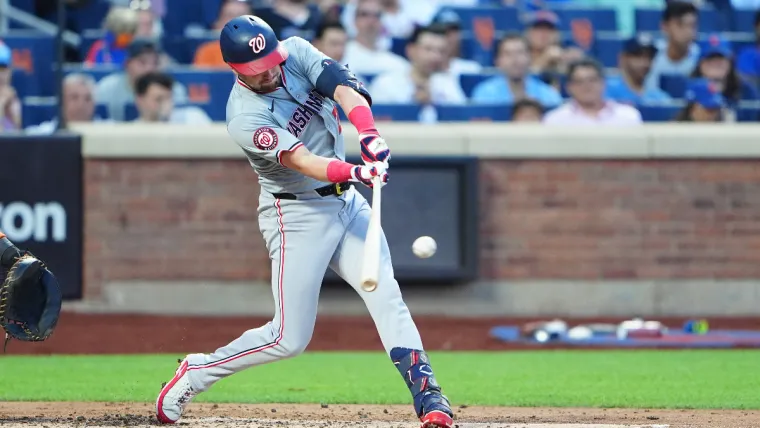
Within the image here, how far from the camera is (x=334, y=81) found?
5.28 metres

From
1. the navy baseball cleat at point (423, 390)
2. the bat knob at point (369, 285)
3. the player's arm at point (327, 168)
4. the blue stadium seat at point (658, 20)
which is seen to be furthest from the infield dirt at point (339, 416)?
the blue stadium seat at point (658, 20)

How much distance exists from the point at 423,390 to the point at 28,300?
6.03ft

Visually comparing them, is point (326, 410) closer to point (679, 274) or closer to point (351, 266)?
point (351, 266)

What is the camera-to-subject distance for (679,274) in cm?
1066

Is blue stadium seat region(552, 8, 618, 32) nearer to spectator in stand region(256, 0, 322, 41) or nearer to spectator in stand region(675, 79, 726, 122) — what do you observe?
spectator in stand region(675, 79, 726, 122)

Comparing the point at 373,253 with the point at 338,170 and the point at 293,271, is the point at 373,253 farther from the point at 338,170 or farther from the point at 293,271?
the point at 293,271

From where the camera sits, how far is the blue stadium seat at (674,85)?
39.0 feet

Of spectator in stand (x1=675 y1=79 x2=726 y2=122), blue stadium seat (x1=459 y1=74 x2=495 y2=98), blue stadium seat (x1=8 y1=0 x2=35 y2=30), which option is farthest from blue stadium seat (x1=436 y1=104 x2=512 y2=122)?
blue stadium seat (x1=8 y1=0 x2=35 y2=30)

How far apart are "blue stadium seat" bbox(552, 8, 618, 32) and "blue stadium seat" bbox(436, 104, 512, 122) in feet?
6.38

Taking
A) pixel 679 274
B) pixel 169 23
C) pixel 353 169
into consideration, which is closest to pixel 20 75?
pixel 169 23

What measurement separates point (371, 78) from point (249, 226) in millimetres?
1680

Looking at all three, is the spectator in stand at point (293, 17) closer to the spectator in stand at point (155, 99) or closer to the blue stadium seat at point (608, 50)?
the spectator in stand at point (155, 99)

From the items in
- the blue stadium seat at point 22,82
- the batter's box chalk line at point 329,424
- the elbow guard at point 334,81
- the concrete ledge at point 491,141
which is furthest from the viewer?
the blue stadium seat at point 22,82

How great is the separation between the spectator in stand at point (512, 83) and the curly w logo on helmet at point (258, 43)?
6.09 m
